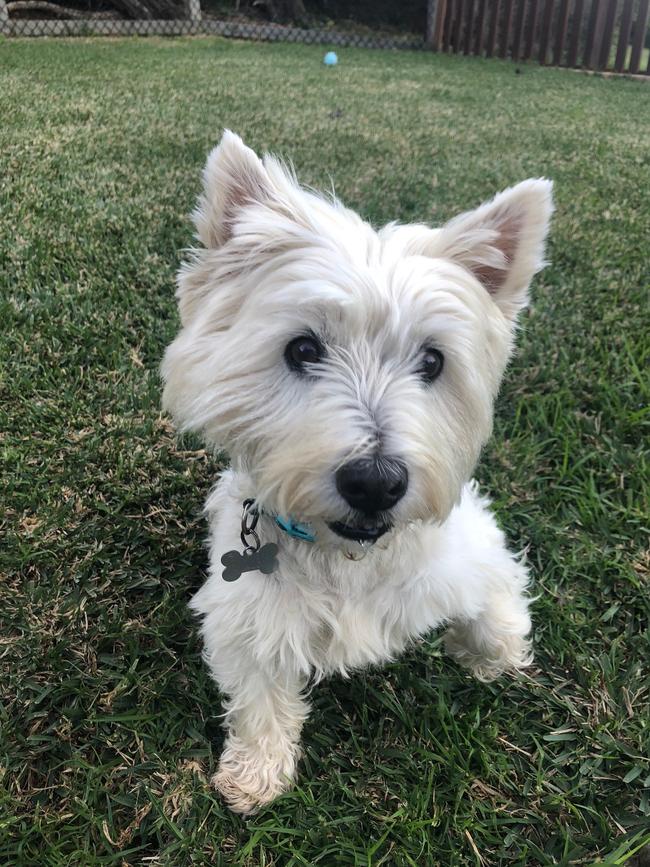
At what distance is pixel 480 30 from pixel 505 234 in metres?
17.7

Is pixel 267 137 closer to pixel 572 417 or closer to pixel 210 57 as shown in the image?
pixel 572 417

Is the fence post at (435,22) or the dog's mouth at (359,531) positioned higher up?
the fence post at (435,22)

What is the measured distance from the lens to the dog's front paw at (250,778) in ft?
7.09

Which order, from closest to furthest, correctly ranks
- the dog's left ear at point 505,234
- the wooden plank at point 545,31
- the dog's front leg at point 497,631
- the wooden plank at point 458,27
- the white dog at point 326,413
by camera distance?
the white dog at point 326,413 < the dog's left ear at point 505,234 < the dog's front leg at point 497,631 < the wooden plank at point 545,31 < the wooden plank at point 458,27

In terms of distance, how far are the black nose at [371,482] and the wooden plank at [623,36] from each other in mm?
17231

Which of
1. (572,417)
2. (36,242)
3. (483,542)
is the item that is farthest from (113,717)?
(36,242)

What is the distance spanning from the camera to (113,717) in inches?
91.7

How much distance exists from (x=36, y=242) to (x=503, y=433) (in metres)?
3.36

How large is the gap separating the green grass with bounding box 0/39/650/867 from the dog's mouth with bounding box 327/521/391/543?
1.00 meters

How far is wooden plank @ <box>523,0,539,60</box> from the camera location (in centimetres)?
1570

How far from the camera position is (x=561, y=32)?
50.8 ft

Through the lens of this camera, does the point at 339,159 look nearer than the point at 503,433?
No

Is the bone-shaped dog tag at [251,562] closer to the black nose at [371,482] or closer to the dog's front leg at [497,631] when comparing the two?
the black nose at [371,482]

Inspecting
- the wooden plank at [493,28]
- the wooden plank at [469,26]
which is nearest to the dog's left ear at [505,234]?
the wooden plank at [493,28]
